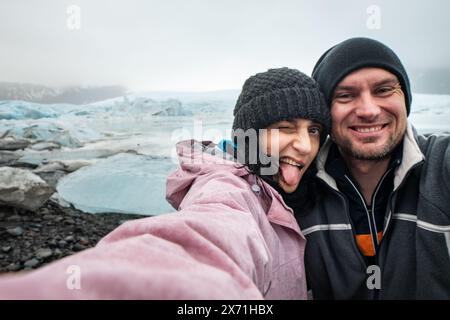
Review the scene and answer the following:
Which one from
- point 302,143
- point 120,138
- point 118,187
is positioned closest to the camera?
point 302,143

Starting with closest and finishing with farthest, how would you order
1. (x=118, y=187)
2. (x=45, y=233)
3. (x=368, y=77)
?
(x=368, y=77) < (x=45, y=233) < (x=118, y=187)

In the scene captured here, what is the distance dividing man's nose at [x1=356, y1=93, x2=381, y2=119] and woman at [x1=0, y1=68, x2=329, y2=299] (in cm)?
16

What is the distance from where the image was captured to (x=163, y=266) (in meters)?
0.47

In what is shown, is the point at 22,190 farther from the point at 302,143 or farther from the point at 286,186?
the point at 302,143

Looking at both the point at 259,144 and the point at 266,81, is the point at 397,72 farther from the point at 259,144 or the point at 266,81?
the point at 259,144

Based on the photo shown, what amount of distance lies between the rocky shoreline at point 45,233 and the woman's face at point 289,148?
111 inches

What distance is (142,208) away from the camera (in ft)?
15.4

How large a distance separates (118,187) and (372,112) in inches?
188

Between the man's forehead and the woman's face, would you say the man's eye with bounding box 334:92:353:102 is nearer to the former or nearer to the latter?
the man's forehead

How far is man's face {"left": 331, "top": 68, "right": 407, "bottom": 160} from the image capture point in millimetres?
1351

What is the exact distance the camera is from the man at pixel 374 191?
1220 mm

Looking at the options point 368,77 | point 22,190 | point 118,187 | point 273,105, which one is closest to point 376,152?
point 368,77
